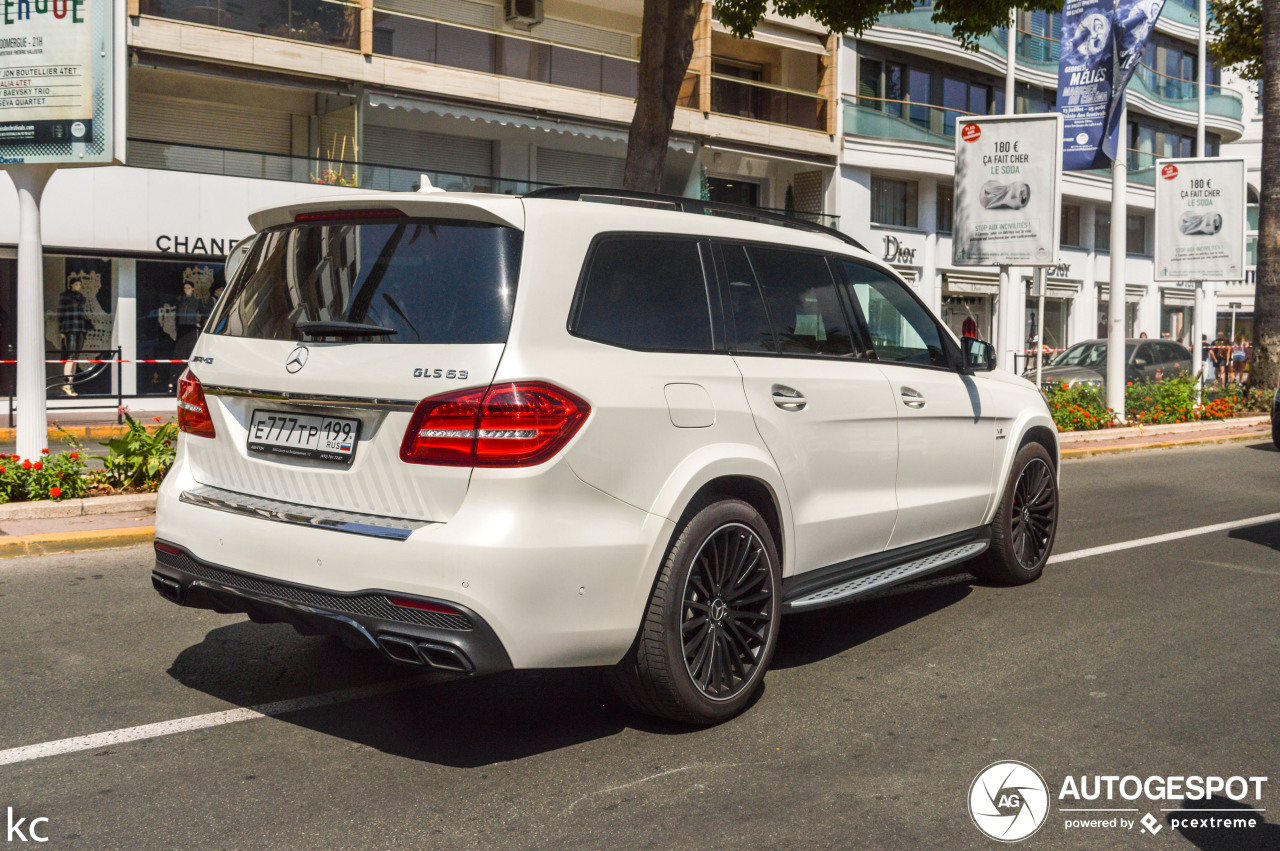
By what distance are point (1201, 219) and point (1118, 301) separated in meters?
4.49

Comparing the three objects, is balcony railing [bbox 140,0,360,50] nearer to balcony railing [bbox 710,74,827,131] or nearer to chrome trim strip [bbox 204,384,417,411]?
balcony railing [bbox 710,74,827,131]

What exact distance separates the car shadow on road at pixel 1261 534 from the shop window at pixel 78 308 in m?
18.0

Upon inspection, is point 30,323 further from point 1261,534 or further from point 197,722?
point 1261,534

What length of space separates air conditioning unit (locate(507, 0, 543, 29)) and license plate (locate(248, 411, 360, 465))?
82.9 ft

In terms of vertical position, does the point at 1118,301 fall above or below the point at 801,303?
above

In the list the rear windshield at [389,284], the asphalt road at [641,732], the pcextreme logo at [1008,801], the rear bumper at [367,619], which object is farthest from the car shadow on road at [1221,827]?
the rear windshield at [389,284]

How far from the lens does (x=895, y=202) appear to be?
36.1m

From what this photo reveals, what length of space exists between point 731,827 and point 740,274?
2.17 m

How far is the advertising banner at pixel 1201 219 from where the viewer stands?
811 inches

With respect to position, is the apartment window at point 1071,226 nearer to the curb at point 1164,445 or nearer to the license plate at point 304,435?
the curb at point 1164,445

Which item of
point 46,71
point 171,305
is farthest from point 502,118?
point 46,71

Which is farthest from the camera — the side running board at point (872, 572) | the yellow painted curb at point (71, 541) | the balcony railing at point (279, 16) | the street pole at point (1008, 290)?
the balcony railing at point (279, 16)

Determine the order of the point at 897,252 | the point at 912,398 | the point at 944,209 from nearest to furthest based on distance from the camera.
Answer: the point at 912,398 → the point at 897,252 → the point at 944,209

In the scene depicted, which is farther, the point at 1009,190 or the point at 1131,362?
the point at 1131,362
